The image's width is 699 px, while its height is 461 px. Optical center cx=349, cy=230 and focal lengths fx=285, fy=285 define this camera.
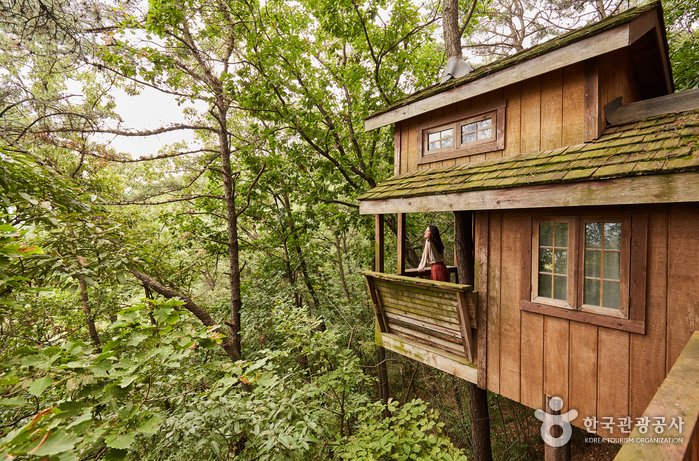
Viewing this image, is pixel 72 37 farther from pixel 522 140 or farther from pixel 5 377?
pixel 522 140

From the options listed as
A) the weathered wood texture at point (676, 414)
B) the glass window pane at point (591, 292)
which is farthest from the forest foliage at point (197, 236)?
the glass window pane at point (591, 292)

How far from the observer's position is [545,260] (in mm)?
3176

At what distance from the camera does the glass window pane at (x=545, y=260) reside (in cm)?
314

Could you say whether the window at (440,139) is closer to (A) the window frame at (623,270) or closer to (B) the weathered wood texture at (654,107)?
(B) the weathered wood texture at (654,107)

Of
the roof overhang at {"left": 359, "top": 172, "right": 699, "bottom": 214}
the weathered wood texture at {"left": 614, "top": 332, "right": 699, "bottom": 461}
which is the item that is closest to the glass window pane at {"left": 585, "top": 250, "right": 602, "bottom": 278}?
Answer: the roof overhang at {"left": 359, "top": 172, "right": 699, "bottom": 214}

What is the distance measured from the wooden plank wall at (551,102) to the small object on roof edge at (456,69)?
3.29 ft

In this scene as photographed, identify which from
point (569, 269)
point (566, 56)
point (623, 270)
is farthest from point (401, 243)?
point (566, 56)

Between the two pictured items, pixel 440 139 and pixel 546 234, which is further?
pixel 440 139

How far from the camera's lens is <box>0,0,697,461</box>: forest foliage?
2.18 meters

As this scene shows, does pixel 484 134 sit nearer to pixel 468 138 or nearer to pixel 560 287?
pixel 468 138

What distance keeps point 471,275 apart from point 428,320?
143 cm

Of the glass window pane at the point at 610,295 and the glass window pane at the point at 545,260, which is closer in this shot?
the glass window pane at the point at 610,295

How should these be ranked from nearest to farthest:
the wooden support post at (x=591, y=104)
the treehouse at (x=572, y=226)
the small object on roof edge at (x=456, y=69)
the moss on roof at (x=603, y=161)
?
the moss on roof at (x=603, y=161) < the treehouse at (x=572, y=226) < the wooden support post at (x=591, y=104) < the small object on roof edge at (x=456, y=69)

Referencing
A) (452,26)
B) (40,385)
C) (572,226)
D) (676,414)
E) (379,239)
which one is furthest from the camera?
(452,26)
